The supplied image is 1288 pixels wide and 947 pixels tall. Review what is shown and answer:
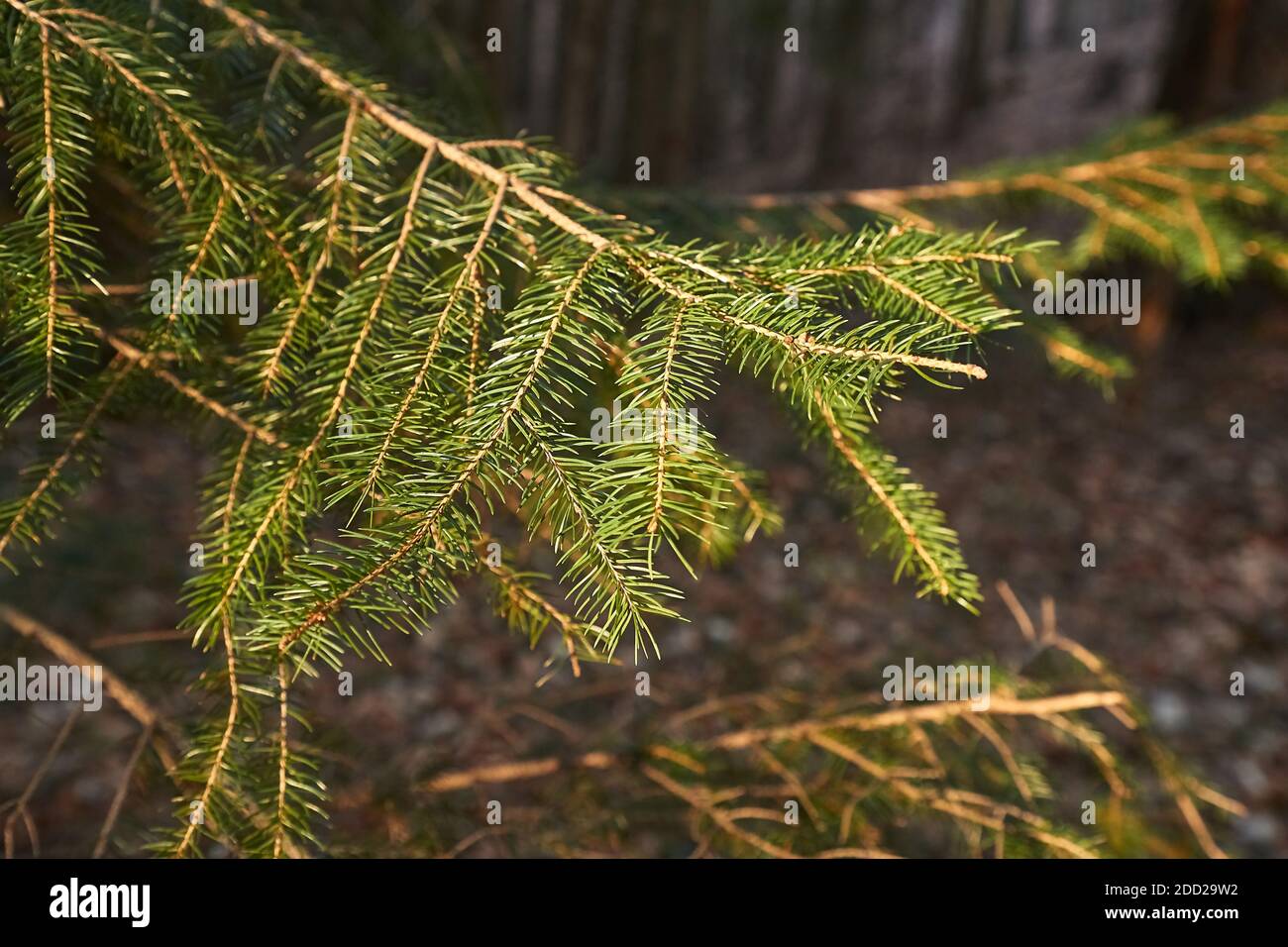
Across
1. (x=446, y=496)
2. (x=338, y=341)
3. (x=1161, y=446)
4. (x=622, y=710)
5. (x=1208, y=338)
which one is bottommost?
(x=622, y=710)

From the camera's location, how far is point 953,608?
453cm

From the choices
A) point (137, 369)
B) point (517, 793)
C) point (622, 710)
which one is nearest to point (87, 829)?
point (517, 793)

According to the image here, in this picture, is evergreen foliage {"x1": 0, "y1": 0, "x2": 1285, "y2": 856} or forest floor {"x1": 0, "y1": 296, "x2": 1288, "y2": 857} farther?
forest floor {"x1": 0, "y1": 296, "x2": 1288, "y2": 857}

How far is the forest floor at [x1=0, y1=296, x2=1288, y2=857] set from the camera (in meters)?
3.36

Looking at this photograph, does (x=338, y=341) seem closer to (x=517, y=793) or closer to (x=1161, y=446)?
(x=517, y=793)

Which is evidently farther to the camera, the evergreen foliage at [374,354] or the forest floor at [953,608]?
Answer: the forest floor at [953,608]

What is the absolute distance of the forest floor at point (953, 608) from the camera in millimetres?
3363

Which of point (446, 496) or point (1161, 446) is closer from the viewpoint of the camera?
point (446, 496)

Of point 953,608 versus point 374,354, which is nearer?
point 374,354

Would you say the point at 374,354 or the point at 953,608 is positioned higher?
the point at 374,354
